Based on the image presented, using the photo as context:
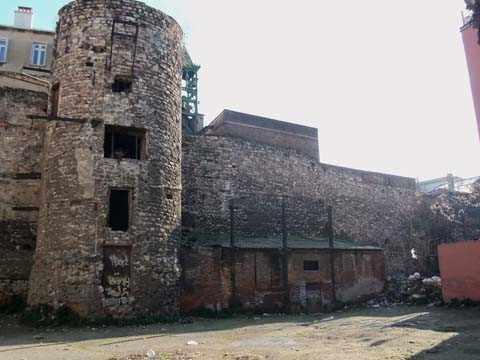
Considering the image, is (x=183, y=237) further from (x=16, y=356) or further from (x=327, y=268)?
(x=16, y=356)

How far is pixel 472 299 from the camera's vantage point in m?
14.1

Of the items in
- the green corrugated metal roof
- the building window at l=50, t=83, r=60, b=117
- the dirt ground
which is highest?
the building window at l=50, t=83, r=60, b=117

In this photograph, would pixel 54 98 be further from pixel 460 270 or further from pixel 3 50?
pixel 460 270

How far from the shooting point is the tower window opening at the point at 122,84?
1420 cm

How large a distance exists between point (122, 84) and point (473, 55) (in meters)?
9.53

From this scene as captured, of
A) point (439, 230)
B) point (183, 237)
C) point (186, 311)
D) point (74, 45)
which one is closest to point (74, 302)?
point (186, 311)

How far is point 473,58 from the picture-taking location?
11.0 m

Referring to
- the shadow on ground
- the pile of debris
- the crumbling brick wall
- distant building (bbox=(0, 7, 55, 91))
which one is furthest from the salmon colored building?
distant building (bbox=(0, 7, 55, 91))

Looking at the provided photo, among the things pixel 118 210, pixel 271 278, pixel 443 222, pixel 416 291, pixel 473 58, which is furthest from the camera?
pixel 443 222

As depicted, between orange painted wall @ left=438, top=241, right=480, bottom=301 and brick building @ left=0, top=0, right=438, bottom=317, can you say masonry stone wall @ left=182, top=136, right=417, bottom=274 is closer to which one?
brick building @ left=0, top=0, right=438, bottom=317

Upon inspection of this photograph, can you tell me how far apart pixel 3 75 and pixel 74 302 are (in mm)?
10920

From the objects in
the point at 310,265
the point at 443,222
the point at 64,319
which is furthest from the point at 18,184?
the point at 443,222

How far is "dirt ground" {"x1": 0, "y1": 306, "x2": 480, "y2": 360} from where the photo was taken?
27.4 ft

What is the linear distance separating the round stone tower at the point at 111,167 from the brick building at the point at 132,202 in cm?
3
